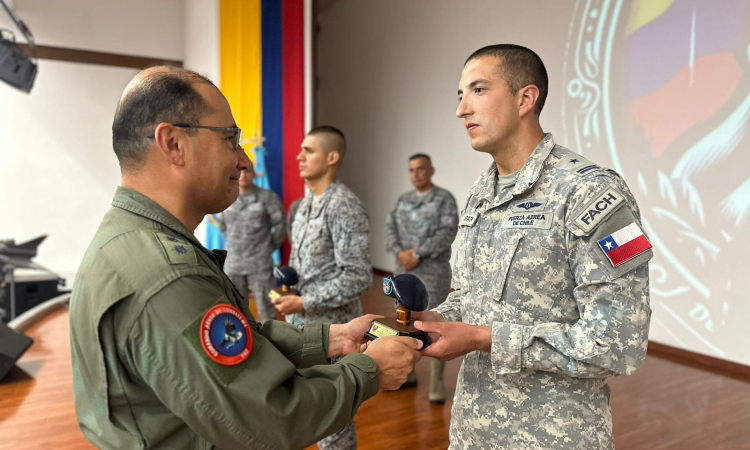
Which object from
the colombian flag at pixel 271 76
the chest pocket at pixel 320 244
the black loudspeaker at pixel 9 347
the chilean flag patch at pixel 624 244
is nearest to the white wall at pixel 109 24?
the colombian flag at pixel 271 76

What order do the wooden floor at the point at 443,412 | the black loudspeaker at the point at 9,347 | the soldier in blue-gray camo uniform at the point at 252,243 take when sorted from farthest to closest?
the soldier in blue-gray camo uniform at the point at 252,243, the black loudspeaker at the point at 9,347, the wooden floor at the point at 443,412

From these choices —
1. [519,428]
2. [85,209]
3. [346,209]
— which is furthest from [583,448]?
[85,209]

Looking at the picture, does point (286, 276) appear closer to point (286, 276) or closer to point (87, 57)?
point (286, 276)

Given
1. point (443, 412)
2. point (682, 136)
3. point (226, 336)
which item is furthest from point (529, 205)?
point (682, 136)

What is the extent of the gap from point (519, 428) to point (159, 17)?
25.0 ft

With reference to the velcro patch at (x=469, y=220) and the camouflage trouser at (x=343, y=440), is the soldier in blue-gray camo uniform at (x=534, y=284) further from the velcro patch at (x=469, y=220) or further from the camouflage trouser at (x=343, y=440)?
the camouflage trouser at (x=343, y=440)

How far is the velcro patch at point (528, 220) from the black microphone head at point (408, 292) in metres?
0.26

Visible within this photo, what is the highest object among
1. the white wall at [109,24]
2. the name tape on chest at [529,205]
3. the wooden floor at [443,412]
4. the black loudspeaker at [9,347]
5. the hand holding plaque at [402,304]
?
the white wall at [109,24]

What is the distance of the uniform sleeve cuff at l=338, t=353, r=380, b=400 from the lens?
992 mm

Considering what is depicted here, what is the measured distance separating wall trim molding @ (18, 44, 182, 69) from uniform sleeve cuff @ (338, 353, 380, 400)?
6.30m

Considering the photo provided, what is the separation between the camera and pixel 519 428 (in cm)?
126

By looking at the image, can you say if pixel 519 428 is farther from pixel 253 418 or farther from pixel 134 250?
pixel 134 250

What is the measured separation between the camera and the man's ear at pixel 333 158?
2631mm

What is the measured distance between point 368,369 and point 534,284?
466mm
